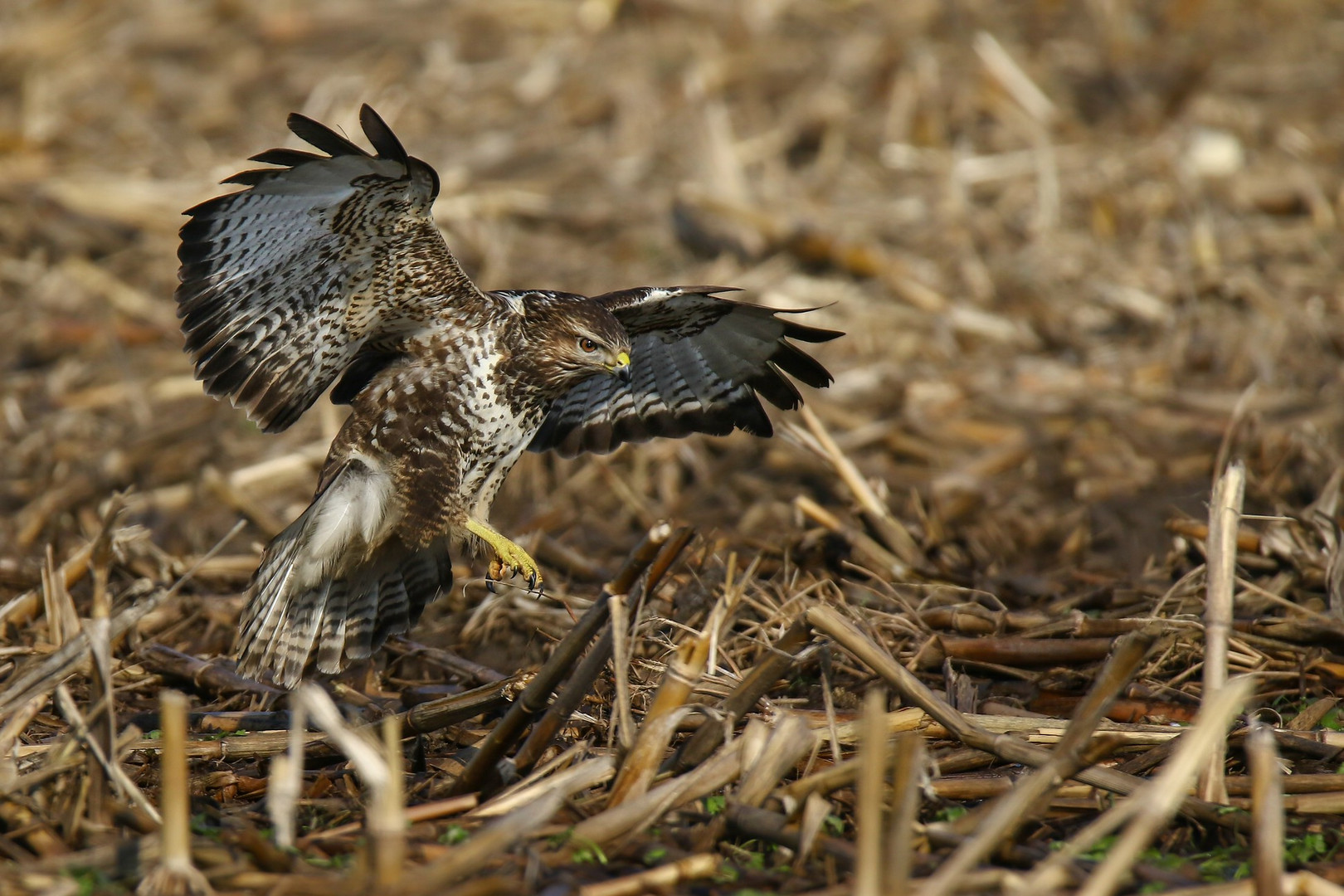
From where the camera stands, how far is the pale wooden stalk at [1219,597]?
3381 millimetres

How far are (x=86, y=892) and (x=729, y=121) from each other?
8255mm

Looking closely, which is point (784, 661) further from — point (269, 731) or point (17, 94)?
point (17, 94)

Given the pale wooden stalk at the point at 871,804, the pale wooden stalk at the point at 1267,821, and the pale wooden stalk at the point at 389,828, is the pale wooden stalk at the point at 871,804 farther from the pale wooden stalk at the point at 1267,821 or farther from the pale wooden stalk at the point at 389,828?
the pale wooden stalk at the point at 389,828

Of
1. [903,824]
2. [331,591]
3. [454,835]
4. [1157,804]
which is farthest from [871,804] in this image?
[331,591]

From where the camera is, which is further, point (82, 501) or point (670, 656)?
point (82, 501)

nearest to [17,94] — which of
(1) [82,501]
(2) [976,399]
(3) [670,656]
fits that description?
(1) [82,501]

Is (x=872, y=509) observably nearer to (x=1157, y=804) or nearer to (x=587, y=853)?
(x=587, y=853)

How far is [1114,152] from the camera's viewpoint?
9.70m

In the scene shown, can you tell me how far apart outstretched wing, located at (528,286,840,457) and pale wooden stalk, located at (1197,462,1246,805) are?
5.51 ft

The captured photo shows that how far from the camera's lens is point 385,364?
4.96m

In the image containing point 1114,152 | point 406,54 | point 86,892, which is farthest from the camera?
point 406,54

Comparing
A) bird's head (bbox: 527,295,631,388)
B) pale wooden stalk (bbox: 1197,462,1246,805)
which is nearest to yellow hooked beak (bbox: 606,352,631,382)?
bird's head (bbox: 527,295,631,388)

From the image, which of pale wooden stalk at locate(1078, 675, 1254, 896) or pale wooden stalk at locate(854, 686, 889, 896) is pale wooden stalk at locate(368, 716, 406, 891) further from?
Result: pale wooden stalk at locate(1078, 675, 1254, 896)

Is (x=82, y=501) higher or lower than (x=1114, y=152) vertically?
lower
